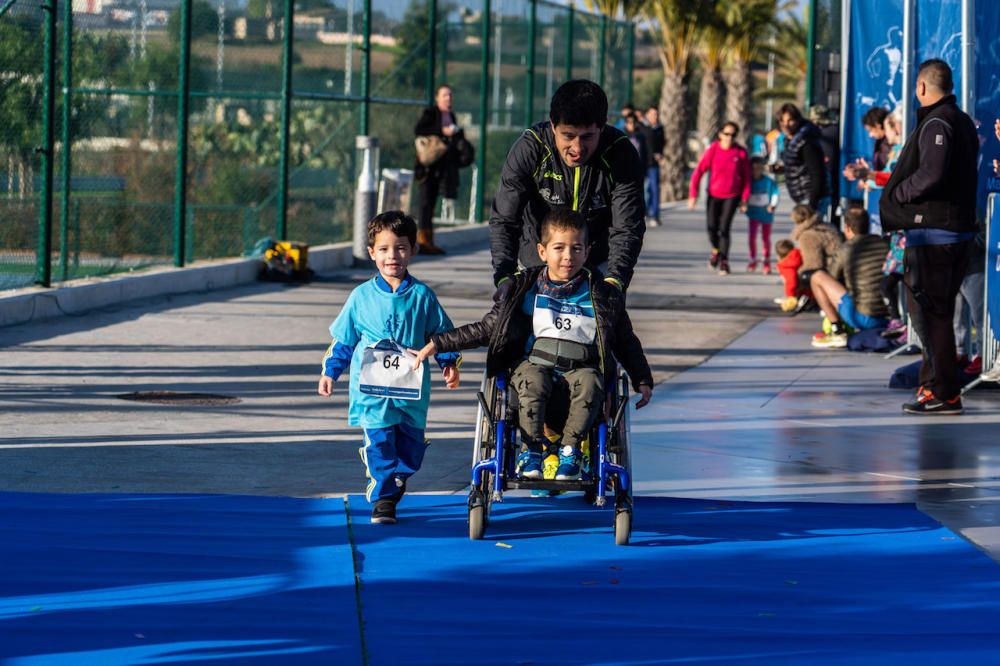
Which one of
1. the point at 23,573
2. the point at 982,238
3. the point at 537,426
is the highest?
the point at 982,238

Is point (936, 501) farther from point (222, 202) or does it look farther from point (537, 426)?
point (222, 202)

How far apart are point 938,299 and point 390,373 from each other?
4.45 m

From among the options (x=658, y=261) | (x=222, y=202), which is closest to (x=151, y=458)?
(x=222, y=202)

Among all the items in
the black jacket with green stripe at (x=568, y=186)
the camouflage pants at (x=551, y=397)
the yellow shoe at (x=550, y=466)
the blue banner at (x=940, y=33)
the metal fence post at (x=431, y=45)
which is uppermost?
the metal fence post at (x=431, y=45)

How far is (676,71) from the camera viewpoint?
144 feet

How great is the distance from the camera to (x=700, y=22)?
1698 inches

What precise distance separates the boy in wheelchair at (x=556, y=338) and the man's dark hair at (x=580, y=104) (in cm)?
47

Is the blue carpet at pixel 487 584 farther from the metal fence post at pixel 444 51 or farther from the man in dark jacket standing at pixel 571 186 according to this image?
the metal fence post at pixel 444 51

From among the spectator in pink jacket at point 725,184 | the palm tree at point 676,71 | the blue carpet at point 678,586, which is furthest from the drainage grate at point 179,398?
the palm tree at point 676,71

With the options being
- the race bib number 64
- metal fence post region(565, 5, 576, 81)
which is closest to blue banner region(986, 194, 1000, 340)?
the race bib number 64

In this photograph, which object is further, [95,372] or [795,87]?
[795,87]

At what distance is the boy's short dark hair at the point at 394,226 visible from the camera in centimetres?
685

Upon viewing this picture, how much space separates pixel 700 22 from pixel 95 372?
3394 centimetres

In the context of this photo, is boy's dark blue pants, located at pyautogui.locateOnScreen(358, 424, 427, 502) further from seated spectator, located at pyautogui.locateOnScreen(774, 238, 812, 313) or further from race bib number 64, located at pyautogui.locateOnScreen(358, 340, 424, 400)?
seated spectator, located at pyautogui.locateOnScreen(774, 238, 812, 313)
